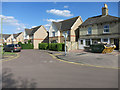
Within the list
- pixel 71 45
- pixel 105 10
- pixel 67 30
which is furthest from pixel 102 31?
pixel 67 30

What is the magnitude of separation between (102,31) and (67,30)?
905cm

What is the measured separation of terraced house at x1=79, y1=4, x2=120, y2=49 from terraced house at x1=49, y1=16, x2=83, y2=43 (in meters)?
2.56

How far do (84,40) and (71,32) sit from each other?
13.6ft

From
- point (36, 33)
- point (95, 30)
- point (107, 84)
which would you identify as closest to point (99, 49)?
point (95, 30)

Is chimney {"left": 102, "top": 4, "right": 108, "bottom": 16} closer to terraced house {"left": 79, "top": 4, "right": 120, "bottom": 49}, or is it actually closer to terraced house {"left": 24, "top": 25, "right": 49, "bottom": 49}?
terraced house {"left": 79, "top": 4, "right": 120, "bottom": 49}

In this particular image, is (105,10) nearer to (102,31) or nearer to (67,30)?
(102,31)

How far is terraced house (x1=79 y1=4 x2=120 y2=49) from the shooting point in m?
18.7

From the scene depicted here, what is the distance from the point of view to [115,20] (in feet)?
60.0

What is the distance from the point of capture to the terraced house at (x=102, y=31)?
1868 cm

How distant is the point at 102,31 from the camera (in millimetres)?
20188

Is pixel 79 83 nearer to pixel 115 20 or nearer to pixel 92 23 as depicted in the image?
pixel 115 20

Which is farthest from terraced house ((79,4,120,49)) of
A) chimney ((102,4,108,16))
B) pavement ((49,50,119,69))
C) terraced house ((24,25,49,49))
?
terraced house ((24,25,49,49))

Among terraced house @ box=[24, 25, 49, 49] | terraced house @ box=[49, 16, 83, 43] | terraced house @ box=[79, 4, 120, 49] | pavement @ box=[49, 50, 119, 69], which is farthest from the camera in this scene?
terraced house @ box=[24, 25, 49, 49]

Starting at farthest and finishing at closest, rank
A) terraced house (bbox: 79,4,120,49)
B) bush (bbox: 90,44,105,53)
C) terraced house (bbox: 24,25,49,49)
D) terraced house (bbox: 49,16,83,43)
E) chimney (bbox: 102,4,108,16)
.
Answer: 1. terraced house (bbox: 24,25,49,49)
2. terraced house (bbox: 49,16,83,43)
3. chimney (bbox: 102,4,108,16)
4. terraced house (bbox: 79,4,120,49)
5. bush (bbox: 90,44,105,53)
